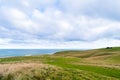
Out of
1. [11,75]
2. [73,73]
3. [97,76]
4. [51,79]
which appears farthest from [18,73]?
[97,76]

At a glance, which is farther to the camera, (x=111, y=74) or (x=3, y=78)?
(x=111, y=74)

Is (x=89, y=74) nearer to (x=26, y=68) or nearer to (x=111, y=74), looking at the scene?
(x=111, y=74)

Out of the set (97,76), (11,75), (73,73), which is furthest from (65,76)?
(11,75)

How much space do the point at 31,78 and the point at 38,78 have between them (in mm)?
677

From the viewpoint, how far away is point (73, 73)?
27.7m

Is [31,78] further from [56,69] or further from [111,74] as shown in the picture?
[111,74]

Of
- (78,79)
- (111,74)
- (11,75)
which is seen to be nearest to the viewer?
(78,79)

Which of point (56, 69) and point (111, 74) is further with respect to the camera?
point (111, 74)

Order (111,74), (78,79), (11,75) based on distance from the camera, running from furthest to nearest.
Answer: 1. (111,74)
2. (11,75)
3. (78,79)

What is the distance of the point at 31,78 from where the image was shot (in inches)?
1053

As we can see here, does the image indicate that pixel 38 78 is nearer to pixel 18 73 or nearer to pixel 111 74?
pixel 18 73

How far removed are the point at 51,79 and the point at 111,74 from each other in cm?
776

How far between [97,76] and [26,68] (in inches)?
284

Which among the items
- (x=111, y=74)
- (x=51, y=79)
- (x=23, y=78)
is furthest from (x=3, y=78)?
(x=111, y=74)
